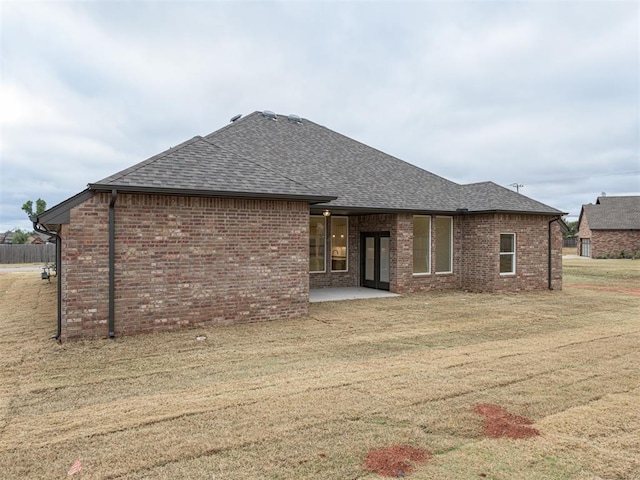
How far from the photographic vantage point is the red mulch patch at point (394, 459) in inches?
125

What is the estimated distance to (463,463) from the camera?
3.31m

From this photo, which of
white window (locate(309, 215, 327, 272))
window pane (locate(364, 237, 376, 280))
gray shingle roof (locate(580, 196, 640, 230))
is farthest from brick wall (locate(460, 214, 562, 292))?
gray shingle roof (locate(580, 196, 640, 230))

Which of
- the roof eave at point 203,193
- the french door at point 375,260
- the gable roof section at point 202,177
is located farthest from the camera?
the french door at point 375,260

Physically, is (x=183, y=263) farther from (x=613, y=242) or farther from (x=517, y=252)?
(x=613, y=242)

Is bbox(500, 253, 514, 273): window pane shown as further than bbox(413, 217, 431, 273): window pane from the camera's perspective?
Yes

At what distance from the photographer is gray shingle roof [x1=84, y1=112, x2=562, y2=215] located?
8414 millimetres

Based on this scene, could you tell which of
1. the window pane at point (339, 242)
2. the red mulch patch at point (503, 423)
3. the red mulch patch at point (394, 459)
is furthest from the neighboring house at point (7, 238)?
the red mulch patch at point (503, 423)

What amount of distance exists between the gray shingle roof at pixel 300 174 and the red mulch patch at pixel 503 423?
6.02m

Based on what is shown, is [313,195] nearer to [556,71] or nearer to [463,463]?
[463,463]

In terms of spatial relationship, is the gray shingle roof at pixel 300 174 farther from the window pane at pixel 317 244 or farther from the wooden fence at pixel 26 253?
the wooden fence at pixel 26 253

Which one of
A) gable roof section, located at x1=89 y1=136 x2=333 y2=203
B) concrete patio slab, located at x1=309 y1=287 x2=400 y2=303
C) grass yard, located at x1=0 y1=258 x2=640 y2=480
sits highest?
gable roof section, located at x1=89 y1=136 x2=333 y2=203

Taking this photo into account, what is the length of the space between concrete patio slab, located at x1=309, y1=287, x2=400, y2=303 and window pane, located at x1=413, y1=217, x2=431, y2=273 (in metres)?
1.66

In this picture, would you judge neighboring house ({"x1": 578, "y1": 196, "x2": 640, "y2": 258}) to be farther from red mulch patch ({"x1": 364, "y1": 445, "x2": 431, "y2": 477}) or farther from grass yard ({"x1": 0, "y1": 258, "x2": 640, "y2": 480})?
red mulch patch ({"x1": 364, "y1": 445, "x2": 431, "y2": 477})

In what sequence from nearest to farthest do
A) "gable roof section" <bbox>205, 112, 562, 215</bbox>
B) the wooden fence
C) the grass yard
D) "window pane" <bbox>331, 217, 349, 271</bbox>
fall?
the grass yard → "gable roof section" <bbox>205, 112, 562, 215</bbox> → "window pane" <bbox>331, 217, 349, 271</bbox> → the wooden fence
